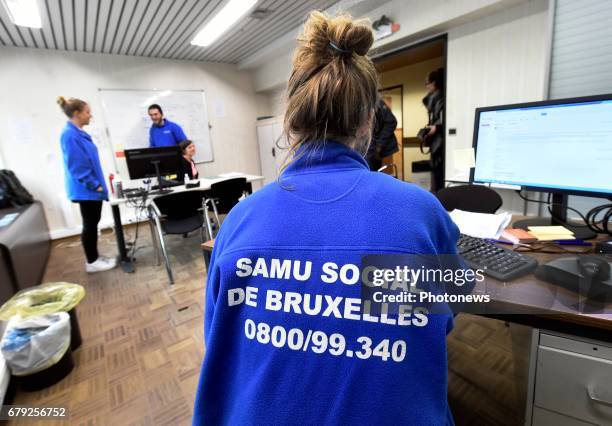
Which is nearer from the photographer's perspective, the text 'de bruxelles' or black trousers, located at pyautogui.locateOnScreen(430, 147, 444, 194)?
the text 'de bruxelles'

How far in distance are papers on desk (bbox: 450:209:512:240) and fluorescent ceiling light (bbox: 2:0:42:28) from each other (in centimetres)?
412

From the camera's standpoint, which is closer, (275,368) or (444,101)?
(275,368)

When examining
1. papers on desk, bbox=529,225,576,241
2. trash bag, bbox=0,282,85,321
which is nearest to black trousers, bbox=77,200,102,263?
trash bag, bbox=0,282,85,321

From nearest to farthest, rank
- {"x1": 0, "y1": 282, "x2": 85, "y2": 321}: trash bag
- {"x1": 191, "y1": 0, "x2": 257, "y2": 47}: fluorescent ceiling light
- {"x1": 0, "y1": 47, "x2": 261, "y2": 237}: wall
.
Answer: {"x1": 0, "y1": 282, "x2": 85, "y2": 321}: trash bag < {"x1": 191, "y1": 0, "x2": 257, "y2": 47}: fluorescent ceiling light < {"x1": 0, "y1": 47, "x2": 261, "y2": 237}: wall

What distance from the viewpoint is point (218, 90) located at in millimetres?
5703

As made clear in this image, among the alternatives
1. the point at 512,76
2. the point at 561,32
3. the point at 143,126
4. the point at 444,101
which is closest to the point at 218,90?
the point at 143,126

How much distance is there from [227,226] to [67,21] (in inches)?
167

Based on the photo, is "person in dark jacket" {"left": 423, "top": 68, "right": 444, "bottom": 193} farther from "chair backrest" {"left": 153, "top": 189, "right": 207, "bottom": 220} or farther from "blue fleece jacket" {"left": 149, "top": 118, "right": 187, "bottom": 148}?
"blue fleece jacket" {"left": 149, "top": 118, "right": 187, "bottom": 148}

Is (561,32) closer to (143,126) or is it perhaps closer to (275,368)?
(275,368)

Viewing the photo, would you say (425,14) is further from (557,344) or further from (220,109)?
(220,109)

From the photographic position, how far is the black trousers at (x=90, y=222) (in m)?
2.99

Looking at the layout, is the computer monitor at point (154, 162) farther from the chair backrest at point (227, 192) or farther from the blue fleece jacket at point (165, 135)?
the blue fleece jacket at point (165, 135)

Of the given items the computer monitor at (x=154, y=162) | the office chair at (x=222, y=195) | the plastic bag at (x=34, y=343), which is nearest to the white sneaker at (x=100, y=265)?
the computer monitor at (x=154, y=162)

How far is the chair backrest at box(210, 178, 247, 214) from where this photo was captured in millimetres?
3225
